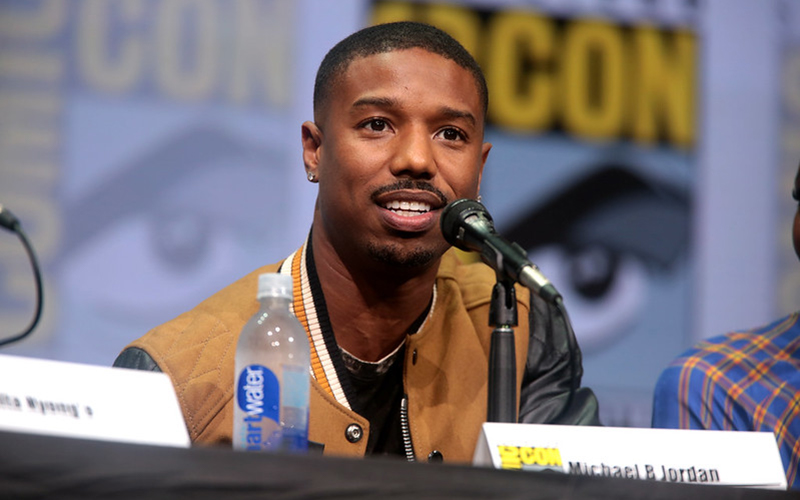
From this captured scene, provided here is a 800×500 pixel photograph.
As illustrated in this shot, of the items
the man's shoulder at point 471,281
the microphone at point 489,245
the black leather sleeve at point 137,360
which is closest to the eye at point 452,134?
the man's shoulder at point 471,281

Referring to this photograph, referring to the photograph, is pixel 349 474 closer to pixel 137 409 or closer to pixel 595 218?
pixel 137 409

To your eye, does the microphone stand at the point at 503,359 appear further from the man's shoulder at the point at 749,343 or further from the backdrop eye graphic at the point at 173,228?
the backdrop eye graphic at the point at 173,228

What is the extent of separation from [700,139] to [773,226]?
1.52 ft

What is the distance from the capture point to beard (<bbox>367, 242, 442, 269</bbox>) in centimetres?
228

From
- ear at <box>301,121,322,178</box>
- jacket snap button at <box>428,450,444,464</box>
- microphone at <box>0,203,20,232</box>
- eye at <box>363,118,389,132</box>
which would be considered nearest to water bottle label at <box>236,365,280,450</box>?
microphone at <box>0,203,20,232</box>

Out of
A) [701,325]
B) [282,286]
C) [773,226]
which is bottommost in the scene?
[701,325]

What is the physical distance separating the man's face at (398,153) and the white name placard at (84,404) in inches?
38.0

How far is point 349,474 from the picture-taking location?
1.22m

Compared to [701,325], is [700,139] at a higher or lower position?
higher

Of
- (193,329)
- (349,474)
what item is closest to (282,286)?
(349,474)

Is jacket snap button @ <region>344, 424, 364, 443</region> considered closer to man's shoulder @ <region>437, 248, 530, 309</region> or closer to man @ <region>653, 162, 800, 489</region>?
man's shoulder @ <region>437, 248, 530, 309</region>

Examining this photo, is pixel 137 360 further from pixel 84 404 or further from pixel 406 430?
pixel 84 404

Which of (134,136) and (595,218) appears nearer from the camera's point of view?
(134,136)

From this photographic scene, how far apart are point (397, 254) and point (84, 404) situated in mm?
1073
